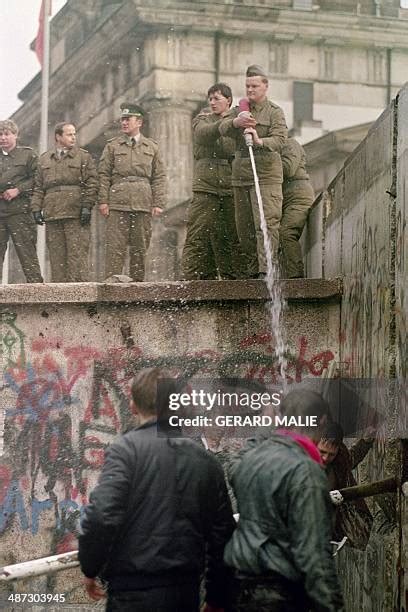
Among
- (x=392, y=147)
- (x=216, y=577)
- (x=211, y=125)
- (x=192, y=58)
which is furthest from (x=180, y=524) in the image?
(x=192, y=58)

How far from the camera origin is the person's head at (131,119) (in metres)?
10.5

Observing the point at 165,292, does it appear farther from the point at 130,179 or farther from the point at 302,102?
the point at 302,102

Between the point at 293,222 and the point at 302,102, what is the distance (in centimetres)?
1014

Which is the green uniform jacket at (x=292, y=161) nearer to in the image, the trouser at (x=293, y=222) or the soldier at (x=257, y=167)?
the trouser at (x=293, y=222)

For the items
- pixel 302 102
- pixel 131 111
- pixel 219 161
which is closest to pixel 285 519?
pixel 219 161

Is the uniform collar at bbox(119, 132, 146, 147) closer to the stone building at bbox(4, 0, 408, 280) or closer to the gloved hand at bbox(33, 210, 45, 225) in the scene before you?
the gloved hand at bbox(33, 210, 45, 225)

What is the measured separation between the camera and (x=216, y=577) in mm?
5824

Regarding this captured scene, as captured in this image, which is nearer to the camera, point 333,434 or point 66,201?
point 333,434

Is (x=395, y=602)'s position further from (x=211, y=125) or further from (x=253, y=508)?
(x=211, y=125)

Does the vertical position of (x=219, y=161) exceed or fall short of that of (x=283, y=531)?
it exceeds it

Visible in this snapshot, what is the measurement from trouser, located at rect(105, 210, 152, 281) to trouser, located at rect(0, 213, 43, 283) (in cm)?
56

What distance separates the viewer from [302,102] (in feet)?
66.2

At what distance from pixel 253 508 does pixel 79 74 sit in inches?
550

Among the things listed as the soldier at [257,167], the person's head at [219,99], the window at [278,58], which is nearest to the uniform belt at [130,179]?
the person's head at [219,99]
